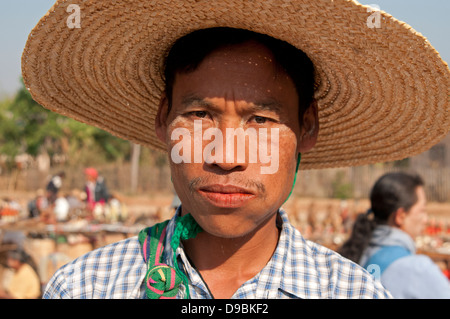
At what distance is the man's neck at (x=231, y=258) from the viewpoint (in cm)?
156

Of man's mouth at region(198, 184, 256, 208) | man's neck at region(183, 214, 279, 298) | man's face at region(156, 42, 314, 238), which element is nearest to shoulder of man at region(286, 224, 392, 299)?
man's neck at region(183, 214, 279, 298)

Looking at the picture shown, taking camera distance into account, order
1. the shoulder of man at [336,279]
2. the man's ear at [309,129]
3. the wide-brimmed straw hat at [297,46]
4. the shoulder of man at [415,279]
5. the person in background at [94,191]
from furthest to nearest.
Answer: the person in background at [94,191]
the shoulder of man at [415,279]
the man's ear at [309,129]
the shoulder of man at [336,279]
the wide-brimmed straw hat at [297,46]

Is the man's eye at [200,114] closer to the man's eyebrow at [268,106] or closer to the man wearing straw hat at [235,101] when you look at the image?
the man wearing straw hat at [235,101]

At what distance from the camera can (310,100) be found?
1.65 meters

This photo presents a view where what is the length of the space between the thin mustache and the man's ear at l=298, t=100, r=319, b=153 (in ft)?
0.93

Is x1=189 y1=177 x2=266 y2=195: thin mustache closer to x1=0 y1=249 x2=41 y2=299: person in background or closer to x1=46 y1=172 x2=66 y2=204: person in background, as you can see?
x1=0 y1=249 x2=41 y2=299: person in background

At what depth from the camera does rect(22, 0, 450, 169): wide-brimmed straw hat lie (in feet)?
4.39

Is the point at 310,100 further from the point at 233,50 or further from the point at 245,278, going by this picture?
the point at 245,278

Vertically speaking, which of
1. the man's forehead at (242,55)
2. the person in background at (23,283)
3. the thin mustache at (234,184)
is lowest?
the person in background at (23,283)

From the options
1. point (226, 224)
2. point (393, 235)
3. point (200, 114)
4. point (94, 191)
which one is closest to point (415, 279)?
point (393, 235)

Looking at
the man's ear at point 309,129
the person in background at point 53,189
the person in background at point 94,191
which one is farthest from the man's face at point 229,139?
the person in background at point 53,189

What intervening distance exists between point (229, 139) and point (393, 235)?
2.60 meters

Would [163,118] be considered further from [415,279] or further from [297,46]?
[415,279]

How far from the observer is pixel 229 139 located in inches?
53.5
